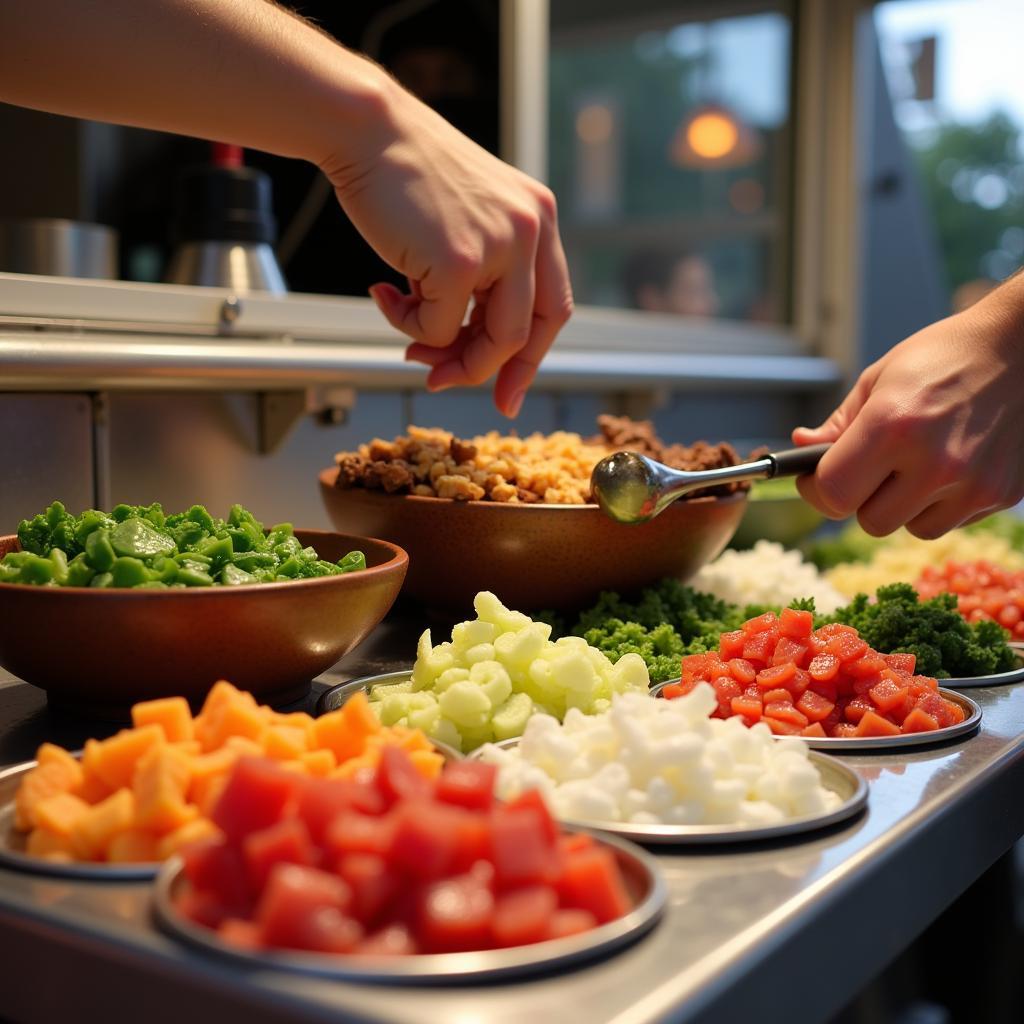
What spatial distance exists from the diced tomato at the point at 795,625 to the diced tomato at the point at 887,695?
8 centimetres

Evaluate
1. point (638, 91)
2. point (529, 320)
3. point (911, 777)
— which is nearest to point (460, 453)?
point (529, 320)

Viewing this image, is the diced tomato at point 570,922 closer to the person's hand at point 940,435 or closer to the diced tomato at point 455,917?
the diced tomato at point 455,917

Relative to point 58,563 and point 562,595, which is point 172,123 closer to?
point 58,563

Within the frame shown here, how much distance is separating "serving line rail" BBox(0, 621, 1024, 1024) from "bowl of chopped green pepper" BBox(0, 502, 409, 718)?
4.1 inches

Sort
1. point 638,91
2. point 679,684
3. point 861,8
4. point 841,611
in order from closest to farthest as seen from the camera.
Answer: point 679,684, point 841,611, point 861,8, point 638,91

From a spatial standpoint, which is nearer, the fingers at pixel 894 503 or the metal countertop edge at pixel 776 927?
the metal countertop edge at pixel 776 927

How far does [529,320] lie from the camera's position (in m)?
1.43

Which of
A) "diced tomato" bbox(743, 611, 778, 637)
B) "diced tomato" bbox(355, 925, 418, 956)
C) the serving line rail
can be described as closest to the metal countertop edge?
the serving line rail

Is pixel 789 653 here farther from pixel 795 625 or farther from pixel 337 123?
pixel 337 123

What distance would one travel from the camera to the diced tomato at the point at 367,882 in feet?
2.05

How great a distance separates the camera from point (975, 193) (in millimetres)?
21375

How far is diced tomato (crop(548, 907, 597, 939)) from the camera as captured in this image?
650 mm

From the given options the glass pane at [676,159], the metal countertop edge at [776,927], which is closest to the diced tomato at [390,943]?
the metal countertop edge at [776,927]

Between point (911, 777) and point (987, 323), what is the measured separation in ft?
1.86
